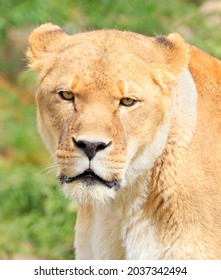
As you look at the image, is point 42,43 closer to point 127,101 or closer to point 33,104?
point 127,101

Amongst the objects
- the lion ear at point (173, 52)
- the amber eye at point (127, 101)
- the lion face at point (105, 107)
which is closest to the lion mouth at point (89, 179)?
the lion face at point (105, 107)

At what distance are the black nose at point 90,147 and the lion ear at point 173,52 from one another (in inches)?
22.2

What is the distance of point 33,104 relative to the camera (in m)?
8.73

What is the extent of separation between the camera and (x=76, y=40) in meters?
4.46

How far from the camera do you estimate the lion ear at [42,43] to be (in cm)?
455

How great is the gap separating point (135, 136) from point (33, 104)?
4614 millimetres

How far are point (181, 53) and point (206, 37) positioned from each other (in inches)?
→ 156

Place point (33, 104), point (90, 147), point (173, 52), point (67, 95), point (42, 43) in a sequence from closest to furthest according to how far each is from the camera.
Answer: point (90, 147), point (67, 95), point (173, 52), point (42, 43), point (33, 104)

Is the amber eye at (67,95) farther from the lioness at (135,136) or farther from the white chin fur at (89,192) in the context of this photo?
the white chin fur at (89,192)

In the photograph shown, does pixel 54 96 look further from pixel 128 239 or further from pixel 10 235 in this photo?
pixel 10 235

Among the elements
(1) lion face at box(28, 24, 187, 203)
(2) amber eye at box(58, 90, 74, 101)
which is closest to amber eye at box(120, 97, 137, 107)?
(1) lion face at box(28, 24, 187, 203)

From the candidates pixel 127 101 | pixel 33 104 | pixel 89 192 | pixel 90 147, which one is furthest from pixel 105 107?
pixel 33 104

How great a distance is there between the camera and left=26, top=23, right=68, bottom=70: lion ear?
4.55 meters

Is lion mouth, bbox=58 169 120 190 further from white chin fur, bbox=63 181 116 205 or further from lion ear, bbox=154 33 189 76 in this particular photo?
lion ear, bbox=154 33 189 76
